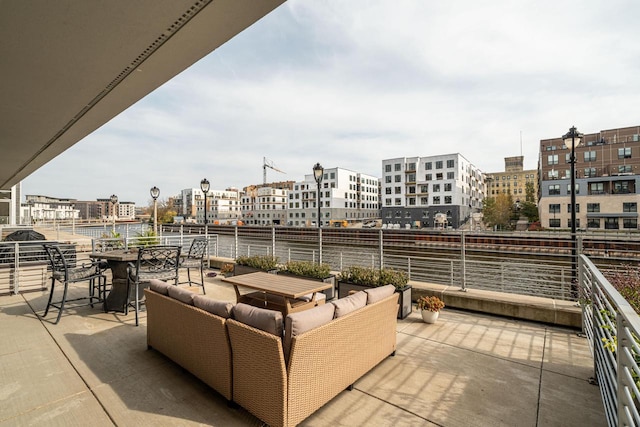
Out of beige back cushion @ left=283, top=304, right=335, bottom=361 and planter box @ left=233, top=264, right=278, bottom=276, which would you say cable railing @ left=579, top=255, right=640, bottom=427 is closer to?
beige back cushion @ left=283, top=304, right=335, bottom=361

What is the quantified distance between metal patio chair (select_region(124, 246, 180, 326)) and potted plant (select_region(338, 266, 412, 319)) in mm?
3060

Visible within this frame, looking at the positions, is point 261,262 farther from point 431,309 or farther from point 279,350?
point 279,350

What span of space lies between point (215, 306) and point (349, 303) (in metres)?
1.30

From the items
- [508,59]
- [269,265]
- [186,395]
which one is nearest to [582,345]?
[186,395]

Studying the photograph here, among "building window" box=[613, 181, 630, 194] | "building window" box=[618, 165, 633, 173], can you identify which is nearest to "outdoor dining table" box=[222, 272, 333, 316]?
"building window" box=[613, 181, 630, 194]

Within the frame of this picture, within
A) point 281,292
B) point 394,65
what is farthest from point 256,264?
point 394,65

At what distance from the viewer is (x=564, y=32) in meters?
6.28

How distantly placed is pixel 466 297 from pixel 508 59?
6294mm

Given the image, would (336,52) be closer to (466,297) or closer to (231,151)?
(466,297)

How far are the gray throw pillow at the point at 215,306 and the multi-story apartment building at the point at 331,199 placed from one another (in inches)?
2345

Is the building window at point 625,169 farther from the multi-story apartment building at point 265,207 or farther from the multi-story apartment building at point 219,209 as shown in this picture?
the multi-story apartment building at point 219,209

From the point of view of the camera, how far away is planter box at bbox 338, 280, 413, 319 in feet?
16.4

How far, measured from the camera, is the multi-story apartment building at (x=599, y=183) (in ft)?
132

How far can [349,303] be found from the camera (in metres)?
2.91
